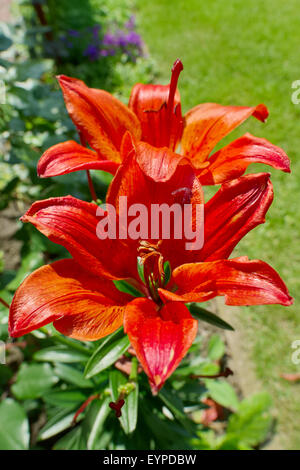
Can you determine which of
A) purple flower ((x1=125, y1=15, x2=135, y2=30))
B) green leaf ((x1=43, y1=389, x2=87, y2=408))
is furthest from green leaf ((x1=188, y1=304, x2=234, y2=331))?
purple flower ((x1=125, y1=15, x2=135, y2=30))

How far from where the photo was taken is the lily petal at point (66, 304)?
0.75 meters

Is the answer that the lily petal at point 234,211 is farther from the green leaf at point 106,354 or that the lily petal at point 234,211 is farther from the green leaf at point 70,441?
the green leaf at point 70,441

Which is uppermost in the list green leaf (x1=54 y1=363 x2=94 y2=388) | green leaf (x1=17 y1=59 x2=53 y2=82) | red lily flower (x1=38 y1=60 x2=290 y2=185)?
green leaf (x1=17 y1=59 x2=53 y2=82)

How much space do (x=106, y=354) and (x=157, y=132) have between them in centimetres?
57

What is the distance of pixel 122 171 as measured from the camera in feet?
2.72

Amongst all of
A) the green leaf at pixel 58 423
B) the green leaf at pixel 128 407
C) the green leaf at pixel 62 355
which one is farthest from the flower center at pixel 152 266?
the green leaf at pixel 58 423

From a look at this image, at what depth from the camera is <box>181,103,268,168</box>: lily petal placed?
0.98 m

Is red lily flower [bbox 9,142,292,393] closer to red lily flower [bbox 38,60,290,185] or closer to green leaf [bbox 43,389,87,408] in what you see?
red lily flower [bbox 38,60,290,185]

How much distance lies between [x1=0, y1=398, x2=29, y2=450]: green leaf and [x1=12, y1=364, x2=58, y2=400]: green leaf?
0.06 metres

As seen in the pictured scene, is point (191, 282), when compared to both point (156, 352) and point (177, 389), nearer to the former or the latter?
point (156, 352)

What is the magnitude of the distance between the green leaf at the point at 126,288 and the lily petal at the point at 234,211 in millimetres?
228

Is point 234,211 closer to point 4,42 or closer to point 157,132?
point 157,132

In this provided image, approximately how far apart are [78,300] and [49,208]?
7.6 inches

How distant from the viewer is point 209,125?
3.30 ft
